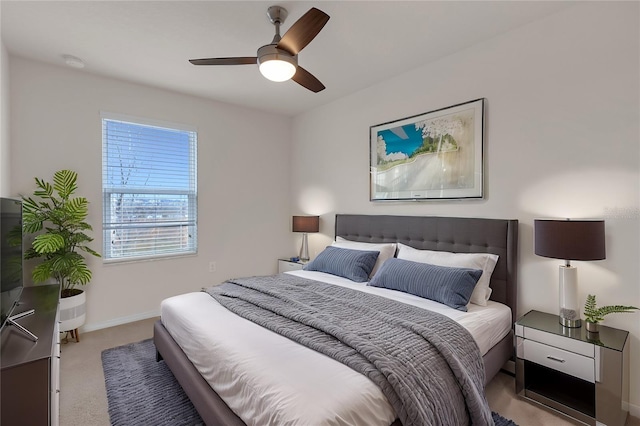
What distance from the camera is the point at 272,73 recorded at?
2.19 m

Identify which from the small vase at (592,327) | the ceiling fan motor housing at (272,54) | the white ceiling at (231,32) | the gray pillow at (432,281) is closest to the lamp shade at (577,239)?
the small vase at (592,327)

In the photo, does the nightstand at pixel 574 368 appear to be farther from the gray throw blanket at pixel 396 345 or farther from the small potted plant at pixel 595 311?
the gray throw blanket at pixel 396 345

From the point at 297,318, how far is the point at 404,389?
2.44 ft

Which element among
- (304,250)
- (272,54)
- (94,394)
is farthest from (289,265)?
(272,54)

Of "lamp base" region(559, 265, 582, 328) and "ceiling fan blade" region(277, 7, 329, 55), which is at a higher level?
"ceiling fan blade" region(277, 7, 329, 55)

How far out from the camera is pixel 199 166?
4.02m

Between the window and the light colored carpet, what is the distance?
96 cm

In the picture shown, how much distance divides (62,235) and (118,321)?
45.7 inches

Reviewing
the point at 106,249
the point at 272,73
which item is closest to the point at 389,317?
the point at 272,73

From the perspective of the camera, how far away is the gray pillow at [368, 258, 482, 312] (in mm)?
2252

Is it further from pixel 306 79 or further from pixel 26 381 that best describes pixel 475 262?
pixel 26 381

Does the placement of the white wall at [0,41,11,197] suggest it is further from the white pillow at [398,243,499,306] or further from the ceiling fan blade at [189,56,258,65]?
the white pillow at [398,243,499,306]

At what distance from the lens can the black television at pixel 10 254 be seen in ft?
5.42

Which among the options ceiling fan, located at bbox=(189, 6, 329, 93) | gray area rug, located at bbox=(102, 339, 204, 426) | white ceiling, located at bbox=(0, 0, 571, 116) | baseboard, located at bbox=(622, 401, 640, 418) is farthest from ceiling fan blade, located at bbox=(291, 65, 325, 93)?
baseboard, located at bbox=(622, 401, 640, 418)
